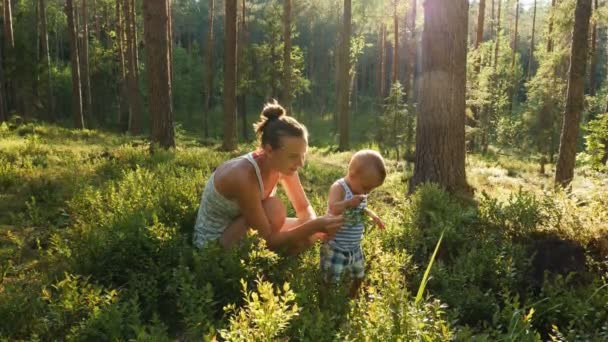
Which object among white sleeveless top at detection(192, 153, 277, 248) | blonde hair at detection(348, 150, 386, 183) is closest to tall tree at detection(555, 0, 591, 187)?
blonde hair at detection(348, 150, 386, 183)

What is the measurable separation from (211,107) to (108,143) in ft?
135

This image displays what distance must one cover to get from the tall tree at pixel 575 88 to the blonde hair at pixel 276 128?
8.91m

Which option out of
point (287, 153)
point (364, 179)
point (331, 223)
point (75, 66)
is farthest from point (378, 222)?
point (75, 66)

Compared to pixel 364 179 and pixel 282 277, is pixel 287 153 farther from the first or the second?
pixel 282 277

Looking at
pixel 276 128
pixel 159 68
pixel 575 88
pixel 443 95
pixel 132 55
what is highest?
pixel 132 55

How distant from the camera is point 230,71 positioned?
1642cm

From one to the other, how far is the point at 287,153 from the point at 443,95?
195 inches

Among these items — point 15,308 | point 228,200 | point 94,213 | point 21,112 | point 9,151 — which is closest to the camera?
point 15,308

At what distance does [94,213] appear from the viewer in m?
5.55

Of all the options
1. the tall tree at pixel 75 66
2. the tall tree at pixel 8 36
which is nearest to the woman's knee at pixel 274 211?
the tall tree at pixel 75 66

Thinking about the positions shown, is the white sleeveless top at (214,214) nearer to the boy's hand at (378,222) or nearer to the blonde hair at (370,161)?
the blonde hair at (370,161)

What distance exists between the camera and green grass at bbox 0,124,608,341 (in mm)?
2898

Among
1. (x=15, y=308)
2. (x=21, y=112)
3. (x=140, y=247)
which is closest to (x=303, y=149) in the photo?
(x=140, y=247)

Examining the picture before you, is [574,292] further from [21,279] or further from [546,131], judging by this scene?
[546,131]
